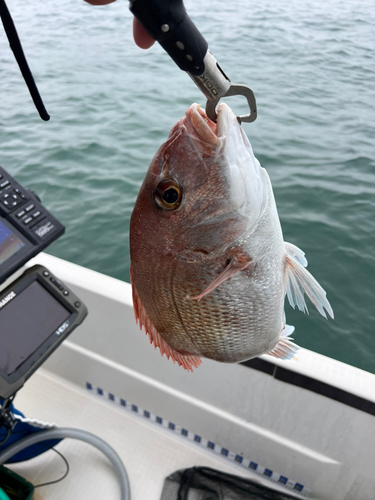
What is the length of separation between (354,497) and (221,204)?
1.71m

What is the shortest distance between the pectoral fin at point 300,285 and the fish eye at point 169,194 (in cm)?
29

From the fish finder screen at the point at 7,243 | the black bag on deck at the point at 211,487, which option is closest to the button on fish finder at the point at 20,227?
the fish finder screen at the point at 7,243

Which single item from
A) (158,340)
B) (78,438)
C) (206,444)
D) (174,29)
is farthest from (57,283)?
(174,29)

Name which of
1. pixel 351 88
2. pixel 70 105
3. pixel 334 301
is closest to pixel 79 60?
pixel 70 105

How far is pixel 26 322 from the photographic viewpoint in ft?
4.97

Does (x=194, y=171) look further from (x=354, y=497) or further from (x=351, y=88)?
(x=351, y=88)

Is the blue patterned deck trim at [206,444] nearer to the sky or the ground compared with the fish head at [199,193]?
nearer to the ground

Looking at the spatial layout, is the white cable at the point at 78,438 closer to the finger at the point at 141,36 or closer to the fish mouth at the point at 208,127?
the fish mouth at the point at 208,127

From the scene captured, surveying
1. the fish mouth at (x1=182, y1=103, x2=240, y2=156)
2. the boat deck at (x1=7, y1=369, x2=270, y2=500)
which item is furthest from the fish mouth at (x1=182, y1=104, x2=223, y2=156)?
the boat deck at (x1=7, y1=369, x2=270, y2=500)

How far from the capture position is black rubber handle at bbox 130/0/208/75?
16.8 inches

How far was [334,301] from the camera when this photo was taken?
111 inches

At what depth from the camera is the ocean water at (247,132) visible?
10.5 feet

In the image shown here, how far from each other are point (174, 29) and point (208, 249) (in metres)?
0.39

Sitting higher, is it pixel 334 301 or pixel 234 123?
pixel 234 123
